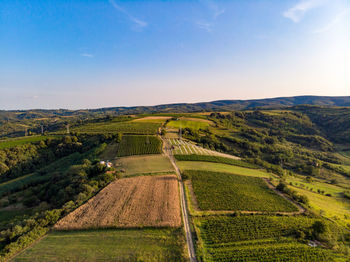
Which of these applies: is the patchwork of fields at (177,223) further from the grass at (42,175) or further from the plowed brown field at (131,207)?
the grass at (42,175)

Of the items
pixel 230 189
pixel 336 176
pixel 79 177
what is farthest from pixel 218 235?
pixel 336 176

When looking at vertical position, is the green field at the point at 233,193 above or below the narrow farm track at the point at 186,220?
below

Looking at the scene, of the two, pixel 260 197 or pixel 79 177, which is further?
pixel 79 177

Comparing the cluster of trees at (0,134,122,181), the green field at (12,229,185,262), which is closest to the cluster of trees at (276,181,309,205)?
the green field at (12,229,185,262)

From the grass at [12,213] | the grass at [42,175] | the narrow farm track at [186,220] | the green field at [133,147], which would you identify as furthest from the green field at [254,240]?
the grass at [42,175]

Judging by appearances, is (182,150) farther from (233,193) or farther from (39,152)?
(39,152)

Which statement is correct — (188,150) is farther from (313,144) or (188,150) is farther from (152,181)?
(313,144)
